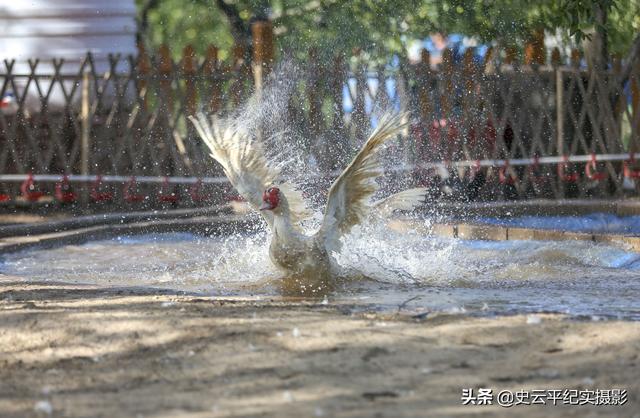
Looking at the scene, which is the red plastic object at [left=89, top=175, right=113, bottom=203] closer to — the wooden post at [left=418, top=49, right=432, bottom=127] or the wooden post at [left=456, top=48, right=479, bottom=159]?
the wooden post at [left=418, top=49, right=432, bottom=127]

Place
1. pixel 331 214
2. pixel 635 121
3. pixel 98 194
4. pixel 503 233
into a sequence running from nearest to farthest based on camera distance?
pixel 331 214
pixel 503 233
pixel 98 194
pixel 635 121

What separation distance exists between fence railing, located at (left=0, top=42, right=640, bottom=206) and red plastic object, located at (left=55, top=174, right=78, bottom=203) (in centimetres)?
34

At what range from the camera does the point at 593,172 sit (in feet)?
51.8

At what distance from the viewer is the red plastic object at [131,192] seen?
15.2 metres

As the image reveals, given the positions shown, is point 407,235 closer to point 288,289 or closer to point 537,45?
point 288,289

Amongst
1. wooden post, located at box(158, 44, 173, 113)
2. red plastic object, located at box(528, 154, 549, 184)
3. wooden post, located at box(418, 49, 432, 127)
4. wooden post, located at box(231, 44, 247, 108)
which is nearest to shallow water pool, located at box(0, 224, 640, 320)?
wooden post, located at box(231, 44, 247, 108)

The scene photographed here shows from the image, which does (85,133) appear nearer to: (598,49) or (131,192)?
(131,192)

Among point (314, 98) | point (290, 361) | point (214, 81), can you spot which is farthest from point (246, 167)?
point (214, 81)

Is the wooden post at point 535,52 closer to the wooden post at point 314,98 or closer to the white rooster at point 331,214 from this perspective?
the wooden post at point 314,98

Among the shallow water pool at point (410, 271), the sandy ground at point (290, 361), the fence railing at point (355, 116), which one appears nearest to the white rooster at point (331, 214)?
the shallow water pool at point (410, 271)

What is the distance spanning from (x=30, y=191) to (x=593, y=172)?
806 cm

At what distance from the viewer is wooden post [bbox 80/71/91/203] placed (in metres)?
15.4

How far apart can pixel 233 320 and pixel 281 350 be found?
67 centimetres

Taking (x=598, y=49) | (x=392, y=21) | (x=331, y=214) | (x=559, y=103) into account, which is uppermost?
(x=392, y=21)
